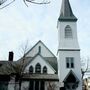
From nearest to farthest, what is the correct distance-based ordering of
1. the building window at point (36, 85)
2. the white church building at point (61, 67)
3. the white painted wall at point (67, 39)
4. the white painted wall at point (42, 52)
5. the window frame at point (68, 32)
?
the white church building at point (61, 67)
the building window at point (36, 85)
the white painted wall at point (67, 39)
the window frame at point (68, 32)
the white painted wall at point (42, 52)

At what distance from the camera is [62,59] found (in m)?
33.8

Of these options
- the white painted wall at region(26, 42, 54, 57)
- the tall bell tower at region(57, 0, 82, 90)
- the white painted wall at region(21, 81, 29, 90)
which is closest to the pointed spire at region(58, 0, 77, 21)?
the tall bell tower at region(57, 0, 82, 90)

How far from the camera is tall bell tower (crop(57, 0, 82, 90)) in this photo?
32.3 meters

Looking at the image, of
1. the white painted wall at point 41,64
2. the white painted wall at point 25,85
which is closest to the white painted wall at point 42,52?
the white painted wall at point 41,64

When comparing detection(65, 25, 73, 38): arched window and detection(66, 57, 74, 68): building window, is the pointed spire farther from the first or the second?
detection(66, 57, 74, 68): building window

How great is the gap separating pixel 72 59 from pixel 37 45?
8458 millimetres

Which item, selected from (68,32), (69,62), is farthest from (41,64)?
(68,32)

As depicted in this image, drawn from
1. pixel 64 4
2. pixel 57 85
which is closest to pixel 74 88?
pixel 57 85

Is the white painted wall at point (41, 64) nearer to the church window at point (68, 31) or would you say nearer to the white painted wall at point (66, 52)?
the white painted wall at point (66, 52)

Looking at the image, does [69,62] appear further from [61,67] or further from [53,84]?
[53,84]

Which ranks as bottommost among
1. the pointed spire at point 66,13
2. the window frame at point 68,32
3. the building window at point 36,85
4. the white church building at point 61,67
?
the building window at point 36,85

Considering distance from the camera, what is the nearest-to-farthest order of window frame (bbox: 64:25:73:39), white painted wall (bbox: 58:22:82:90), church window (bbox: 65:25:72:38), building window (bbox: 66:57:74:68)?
white painted wall (bbox: 58:22:82:90), building window (bbox: 66:57:74:68), window frame (bbox: 64:25:73:39), church window (bbox: 65:25:72:38)

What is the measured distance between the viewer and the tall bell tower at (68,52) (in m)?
32.3

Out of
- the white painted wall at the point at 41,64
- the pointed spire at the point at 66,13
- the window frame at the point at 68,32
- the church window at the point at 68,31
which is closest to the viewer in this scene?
the white painted wall at the point at 41,64
